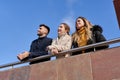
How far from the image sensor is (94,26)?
5.34 m

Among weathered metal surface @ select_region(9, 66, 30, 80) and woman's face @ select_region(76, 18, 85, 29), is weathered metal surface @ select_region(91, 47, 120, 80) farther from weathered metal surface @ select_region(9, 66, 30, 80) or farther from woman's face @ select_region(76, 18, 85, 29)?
weathered metal surface @ select_region(9, 66, 30, 80)

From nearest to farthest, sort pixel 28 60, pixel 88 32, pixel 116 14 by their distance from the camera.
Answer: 1. pixel 88 32
2. pixel 28 60
3. pixel 116 14

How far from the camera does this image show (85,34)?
5.33 metres

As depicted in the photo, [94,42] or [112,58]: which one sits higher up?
[94,42]

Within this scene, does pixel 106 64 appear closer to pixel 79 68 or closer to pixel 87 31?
pixel 79 68

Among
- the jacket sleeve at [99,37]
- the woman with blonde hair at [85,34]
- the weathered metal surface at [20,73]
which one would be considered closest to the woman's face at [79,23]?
the woman with blonde hair at [85,34]

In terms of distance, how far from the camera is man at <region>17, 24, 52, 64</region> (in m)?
5.69

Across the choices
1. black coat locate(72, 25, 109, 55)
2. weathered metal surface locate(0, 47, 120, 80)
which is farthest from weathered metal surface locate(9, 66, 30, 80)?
black coat locate(72, 25, 109, 55)

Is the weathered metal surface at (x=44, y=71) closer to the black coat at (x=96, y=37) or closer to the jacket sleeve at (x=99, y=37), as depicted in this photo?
the black coat at (x=96, y=37)

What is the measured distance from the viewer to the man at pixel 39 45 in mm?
5688

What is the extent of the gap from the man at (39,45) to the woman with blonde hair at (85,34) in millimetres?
652

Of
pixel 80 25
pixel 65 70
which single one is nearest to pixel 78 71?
pixel 65 70

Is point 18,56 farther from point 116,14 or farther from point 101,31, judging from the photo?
point 116,14

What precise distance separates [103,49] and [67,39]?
0.85 meters
